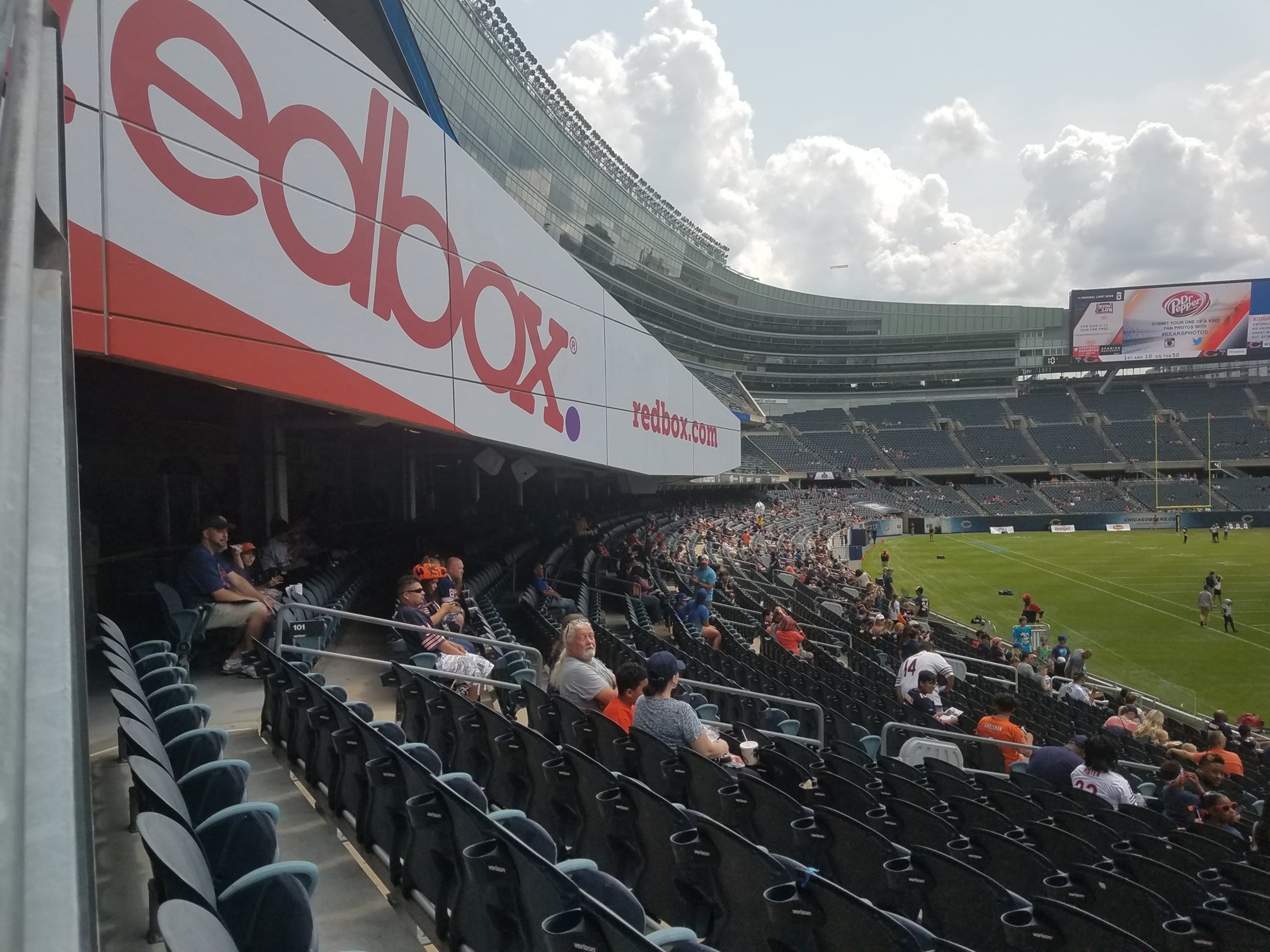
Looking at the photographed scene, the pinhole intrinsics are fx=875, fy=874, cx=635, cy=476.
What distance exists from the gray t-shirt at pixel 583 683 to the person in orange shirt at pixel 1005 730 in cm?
382

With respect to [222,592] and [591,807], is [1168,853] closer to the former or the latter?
[591,807]

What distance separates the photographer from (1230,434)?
7225 cm

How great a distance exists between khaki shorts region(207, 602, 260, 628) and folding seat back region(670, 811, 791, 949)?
452 centimetres

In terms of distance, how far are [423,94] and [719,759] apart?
12.7m

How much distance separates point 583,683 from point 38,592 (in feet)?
12.4

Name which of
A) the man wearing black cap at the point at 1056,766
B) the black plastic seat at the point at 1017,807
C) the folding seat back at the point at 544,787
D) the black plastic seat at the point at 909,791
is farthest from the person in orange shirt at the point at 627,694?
the man wearing black cap at the point at 1056,766

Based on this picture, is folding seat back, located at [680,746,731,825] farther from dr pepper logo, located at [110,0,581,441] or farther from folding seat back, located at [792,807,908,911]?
dr pepper logo, located at [110,0,581,441]

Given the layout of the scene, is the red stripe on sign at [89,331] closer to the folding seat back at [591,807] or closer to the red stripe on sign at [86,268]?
the red stripe on sign at [86,268]

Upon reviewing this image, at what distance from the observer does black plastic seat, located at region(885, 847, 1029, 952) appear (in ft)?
10.4

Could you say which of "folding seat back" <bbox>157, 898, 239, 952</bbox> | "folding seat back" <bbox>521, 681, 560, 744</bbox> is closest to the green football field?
"folding seat back" <bbox>521, 681, 560, 744</bbox>

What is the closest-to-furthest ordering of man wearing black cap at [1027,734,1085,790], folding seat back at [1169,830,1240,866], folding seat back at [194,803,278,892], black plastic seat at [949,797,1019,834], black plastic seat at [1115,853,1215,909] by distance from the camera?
folding seat back at [194,803,278,892]
black plastic seat at [1115,853,1215,909]
black plastic seat at [949,797,1019,834]
folding seat back at [1169,830,1240,866]
man wearing black cap at [1027,734,1085,790]

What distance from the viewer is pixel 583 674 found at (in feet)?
17.1

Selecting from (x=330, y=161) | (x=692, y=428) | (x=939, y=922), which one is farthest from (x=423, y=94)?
(x=939, y=922)

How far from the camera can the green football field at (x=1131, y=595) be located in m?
18.8
